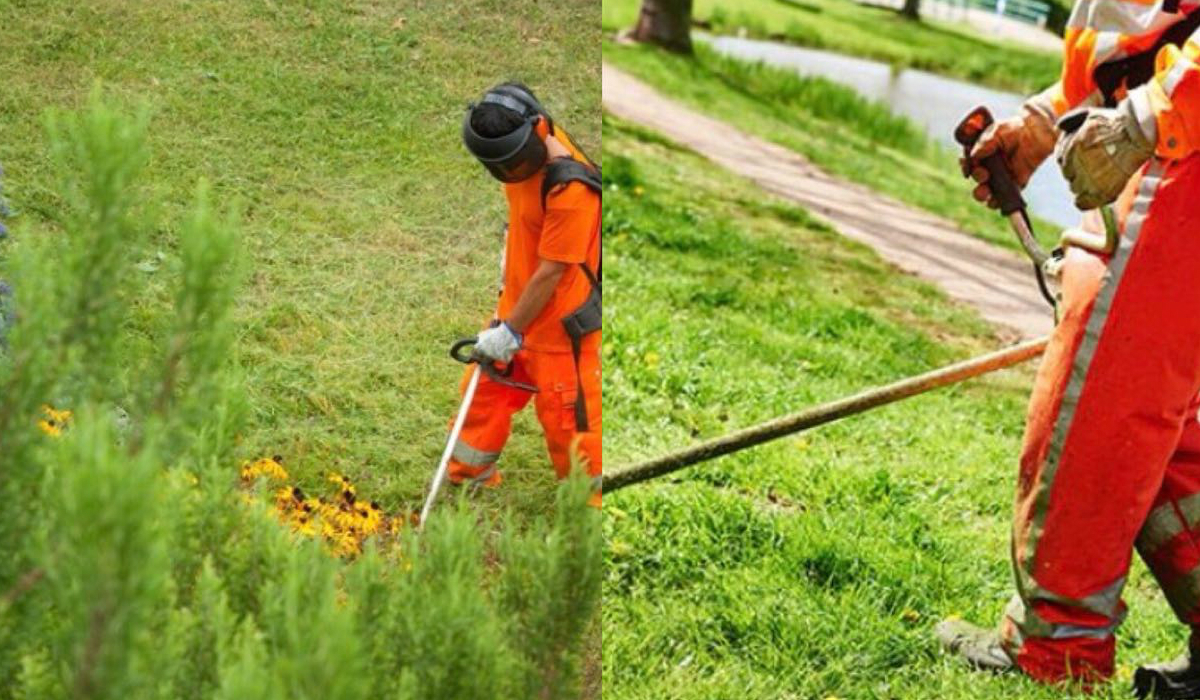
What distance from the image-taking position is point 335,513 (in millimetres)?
4242

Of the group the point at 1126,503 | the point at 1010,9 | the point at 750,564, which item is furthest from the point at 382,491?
Answer: the point at 1010,9

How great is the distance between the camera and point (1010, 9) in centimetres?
2292

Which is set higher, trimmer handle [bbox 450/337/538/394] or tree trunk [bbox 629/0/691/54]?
trimmer handle [bbox 450/337/538/394]

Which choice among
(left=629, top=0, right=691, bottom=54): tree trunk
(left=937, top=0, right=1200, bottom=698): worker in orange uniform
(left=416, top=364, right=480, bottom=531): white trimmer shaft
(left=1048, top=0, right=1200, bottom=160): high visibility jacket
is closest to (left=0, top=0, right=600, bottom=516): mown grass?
(left=416, top=364, right=480, bottom=531): white trimmer shaft

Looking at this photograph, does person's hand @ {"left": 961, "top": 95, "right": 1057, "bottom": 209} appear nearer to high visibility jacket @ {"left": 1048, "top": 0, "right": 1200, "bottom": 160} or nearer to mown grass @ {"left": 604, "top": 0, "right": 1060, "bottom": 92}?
high visibility jacket @ {"left": 1048, "top": 0, "right": 1200, "bottom": 160}

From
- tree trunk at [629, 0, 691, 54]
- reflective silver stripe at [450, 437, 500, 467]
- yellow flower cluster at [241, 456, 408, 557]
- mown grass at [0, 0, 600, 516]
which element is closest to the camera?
yellow flower cluster at [241, 456, 408, 557]

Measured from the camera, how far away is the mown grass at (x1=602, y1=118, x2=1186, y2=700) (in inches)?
127

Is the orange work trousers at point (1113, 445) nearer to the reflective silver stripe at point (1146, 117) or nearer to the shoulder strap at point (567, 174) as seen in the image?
the reflective silver stripe at point (1146, 117)

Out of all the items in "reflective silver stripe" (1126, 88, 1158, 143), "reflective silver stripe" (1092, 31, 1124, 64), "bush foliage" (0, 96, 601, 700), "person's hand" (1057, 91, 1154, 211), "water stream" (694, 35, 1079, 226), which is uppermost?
"reflective silver stripe" (1092, 31, 1124, 64)

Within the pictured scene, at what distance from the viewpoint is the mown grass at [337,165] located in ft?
17.1

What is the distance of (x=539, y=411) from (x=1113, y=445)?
185 cm

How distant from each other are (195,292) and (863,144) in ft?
33.7

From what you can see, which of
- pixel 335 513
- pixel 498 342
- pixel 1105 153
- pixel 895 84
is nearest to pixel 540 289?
pixel 498 342

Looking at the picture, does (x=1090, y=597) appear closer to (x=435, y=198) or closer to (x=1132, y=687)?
(x=1132, y=687)
